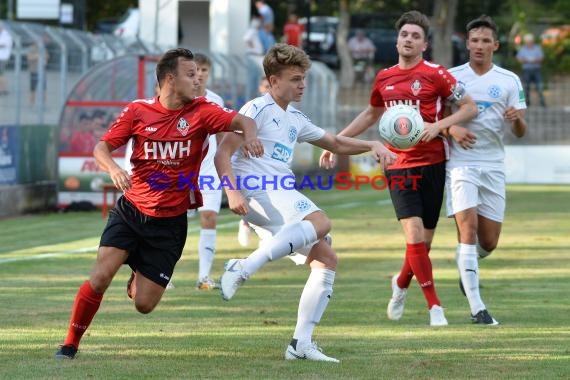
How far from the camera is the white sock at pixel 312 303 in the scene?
8445 millimetres

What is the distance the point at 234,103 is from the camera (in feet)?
81.7

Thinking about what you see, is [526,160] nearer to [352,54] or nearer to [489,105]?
[352,54]

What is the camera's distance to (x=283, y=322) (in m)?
10.3

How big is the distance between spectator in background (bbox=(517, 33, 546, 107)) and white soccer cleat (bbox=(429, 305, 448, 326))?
77.4ft

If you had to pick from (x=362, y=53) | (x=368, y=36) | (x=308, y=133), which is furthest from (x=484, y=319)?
(x=368, y=36)

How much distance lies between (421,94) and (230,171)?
250cm

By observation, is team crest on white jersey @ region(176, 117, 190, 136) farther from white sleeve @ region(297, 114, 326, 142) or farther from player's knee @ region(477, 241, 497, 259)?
player's knee @ region(477, 241, 497, 259)

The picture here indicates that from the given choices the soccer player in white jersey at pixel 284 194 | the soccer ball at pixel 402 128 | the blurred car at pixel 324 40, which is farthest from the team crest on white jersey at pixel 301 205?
the blurred car at pixel 324 40

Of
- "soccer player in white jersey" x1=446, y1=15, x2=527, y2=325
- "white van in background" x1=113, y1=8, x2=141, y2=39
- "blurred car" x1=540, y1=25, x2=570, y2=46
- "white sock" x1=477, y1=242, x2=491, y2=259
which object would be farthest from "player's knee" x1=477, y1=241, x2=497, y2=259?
"blurred car" x1=540, y1=25, x2=570, y2=46

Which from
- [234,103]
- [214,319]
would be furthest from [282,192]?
[234,103]

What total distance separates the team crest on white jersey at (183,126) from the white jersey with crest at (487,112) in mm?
3014

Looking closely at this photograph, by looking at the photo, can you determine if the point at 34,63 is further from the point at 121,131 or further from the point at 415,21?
the point at 121,131

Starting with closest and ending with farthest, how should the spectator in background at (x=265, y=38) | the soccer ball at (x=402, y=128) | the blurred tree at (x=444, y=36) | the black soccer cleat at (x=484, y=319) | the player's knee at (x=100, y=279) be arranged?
the player's knee at (x=100, y=279)
the soccer ball at (x=402, y=128)
the black soccer cleat at (x=484, y=319)
the spectator in background at (x=265, y=38)
the blurred tree at (x=444, y=36)

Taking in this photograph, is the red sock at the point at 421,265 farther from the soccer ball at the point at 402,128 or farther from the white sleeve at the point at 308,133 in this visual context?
the white sleeve at the point at 308,133
